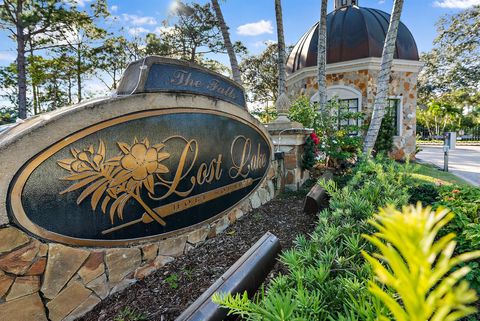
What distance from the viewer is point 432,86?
27.2 metres

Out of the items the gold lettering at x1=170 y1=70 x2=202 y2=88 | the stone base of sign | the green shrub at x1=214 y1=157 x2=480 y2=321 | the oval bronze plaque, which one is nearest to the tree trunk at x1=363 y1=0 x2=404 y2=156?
the stone base of sign

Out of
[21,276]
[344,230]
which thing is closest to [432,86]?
[344,230]

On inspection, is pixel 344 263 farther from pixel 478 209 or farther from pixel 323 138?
pixel 323 138

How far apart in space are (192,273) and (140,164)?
1.30m

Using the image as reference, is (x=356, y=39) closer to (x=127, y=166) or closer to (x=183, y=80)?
(x=183, y=80)

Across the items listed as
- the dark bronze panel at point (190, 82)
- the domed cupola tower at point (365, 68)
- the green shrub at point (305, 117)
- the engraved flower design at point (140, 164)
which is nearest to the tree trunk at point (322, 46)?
the green shrub at point (305, 117)

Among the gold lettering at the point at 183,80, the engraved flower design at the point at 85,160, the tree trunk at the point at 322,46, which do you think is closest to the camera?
the engraved flower design at the point at 85,160

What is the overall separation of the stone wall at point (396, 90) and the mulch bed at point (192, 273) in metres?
9.25

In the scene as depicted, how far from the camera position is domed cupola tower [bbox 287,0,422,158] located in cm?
1145

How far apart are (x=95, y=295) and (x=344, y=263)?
215 centimetres

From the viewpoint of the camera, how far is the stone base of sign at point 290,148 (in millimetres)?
5609

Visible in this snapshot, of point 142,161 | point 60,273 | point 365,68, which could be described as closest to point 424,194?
point 142,161

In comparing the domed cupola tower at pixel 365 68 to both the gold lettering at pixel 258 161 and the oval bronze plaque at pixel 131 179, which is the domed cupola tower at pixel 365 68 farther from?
the oval bronze plaque at pixel 131 179

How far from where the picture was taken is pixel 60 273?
2.07 meters
